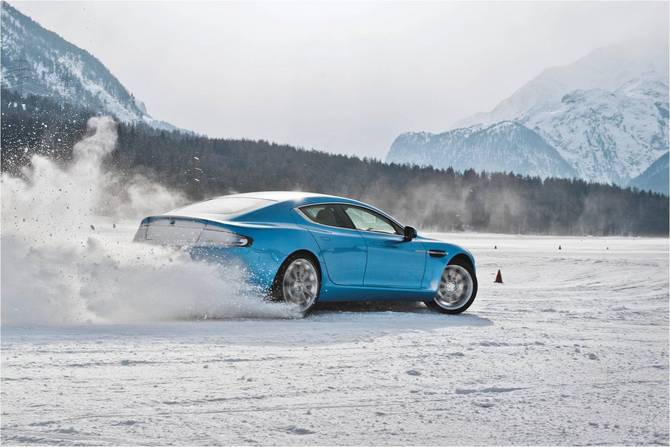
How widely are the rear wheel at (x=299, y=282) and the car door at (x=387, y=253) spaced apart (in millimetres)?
786

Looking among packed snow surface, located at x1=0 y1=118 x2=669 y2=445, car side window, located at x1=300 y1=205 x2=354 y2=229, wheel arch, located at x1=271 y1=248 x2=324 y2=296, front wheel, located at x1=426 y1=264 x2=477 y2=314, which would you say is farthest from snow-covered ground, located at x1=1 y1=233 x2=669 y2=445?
front wheel, located at x1=426 y1=264 x2=477 y2=314

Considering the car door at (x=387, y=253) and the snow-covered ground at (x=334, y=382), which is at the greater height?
the car door at (x=387, y=253)

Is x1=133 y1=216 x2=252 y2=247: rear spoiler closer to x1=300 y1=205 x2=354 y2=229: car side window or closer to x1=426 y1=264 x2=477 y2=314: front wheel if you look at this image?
x1=300 y1=205 x2=354 y2=229: car side window

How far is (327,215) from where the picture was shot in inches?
343

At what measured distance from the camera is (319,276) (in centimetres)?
823

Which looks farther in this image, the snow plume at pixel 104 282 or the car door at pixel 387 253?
the car door at pixel 387 253

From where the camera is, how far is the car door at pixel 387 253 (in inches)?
347

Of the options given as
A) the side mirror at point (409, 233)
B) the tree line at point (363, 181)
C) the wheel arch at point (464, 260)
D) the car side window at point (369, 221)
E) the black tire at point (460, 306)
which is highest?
the tree line at point (363, 181)

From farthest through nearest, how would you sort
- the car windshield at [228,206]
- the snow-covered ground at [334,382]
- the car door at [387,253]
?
the car door at [387,253] < the car windshield at [228,206] < the snow-covered ground at [334,382]

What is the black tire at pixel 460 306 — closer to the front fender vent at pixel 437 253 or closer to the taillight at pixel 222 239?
the front fender vent at pixel 437 253

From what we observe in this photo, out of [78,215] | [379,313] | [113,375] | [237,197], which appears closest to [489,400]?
[113,375]

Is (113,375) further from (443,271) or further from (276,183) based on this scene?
(276,183)

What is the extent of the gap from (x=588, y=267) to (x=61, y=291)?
56.3 ft

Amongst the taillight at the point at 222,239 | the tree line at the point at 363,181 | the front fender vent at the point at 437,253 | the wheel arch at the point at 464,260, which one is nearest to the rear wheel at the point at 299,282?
the taillight at the point at 222,239
